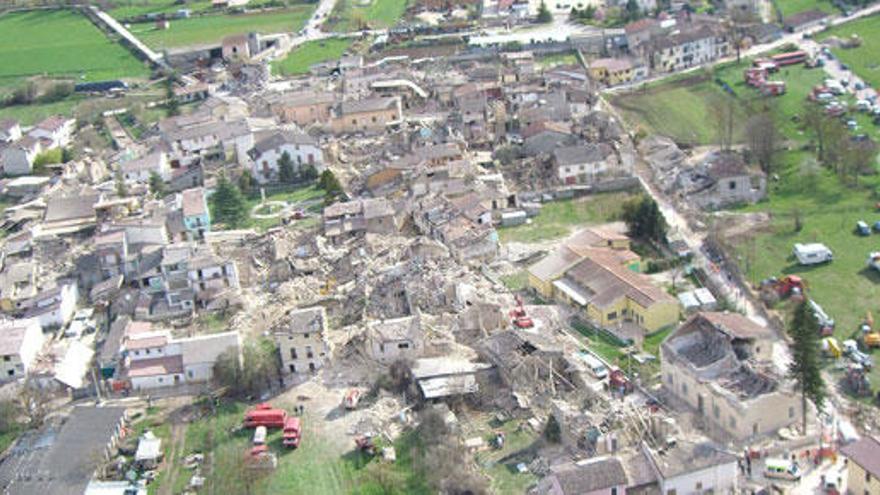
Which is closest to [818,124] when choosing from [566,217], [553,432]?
[566,217]

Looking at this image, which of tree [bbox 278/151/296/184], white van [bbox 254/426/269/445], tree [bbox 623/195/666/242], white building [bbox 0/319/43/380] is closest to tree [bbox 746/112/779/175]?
tree [bbox 623/195/666/242]

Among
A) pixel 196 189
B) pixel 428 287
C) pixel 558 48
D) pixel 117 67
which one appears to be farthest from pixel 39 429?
pixel 117 67

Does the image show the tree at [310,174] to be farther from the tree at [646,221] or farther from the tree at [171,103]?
the tree at [646,221]

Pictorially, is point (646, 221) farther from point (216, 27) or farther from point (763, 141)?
point (216, 27)

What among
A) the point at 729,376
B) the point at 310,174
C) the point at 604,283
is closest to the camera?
the point at 729,376

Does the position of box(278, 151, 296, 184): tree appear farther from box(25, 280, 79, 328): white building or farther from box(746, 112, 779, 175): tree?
box(746, 112, 779, 175): tree

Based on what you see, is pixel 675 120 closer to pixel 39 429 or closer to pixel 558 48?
pixel 558 48
